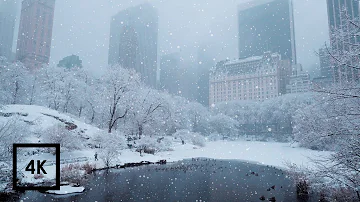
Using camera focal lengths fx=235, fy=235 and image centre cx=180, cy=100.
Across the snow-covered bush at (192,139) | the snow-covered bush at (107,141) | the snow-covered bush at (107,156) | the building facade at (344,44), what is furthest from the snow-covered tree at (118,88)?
the building facade at (344,44)

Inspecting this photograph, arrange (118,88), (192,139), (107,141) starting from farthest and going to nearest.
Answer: (192,139) → (118,88) → (107,141)

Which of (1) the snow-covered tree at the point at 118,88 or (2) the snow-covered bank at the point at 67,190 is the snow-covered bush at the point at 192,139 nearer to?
(1) the snow-covered tree at the point at 118,88

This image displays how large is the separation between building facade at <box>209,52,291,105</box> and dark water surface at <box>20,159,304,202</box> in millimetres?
133709

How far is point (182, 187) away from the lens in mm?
18016

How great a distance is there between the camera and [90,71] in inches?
2601

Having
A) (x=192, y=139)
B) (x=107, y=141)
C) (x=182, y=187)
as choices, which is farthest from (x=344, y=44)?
(x=192, y=139)

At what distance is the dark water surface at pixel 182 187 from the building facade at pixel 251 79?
134m

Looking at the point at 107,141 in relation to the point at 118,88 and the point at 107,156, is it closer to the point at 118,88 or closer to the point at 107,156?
the point at 107,156

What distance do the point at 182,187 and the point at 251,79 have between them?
152 m

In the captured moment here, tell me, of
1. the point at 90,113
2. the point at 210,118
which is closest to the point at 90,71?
the point at 90,113

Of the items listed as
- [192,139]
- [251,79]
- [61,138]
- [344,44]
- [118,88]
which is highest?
[251,79]

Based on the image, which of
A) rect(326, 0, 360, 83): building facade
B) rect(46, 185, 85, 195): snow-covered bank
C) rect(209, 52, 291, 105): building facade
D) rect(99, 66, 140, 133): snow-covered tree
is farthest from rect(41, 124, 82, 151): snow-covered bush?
rect(209, 52, 291, 105): building facade

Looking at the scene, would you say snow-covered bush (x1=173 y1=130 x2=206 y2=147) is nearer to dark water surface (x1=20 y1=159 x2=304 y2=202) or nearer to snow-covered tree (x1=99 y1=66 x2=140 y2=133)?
snow-covered tree (x1=99 y1=66 x2=140 y2=133)

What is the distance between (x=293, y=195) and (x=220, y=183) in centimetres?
564
